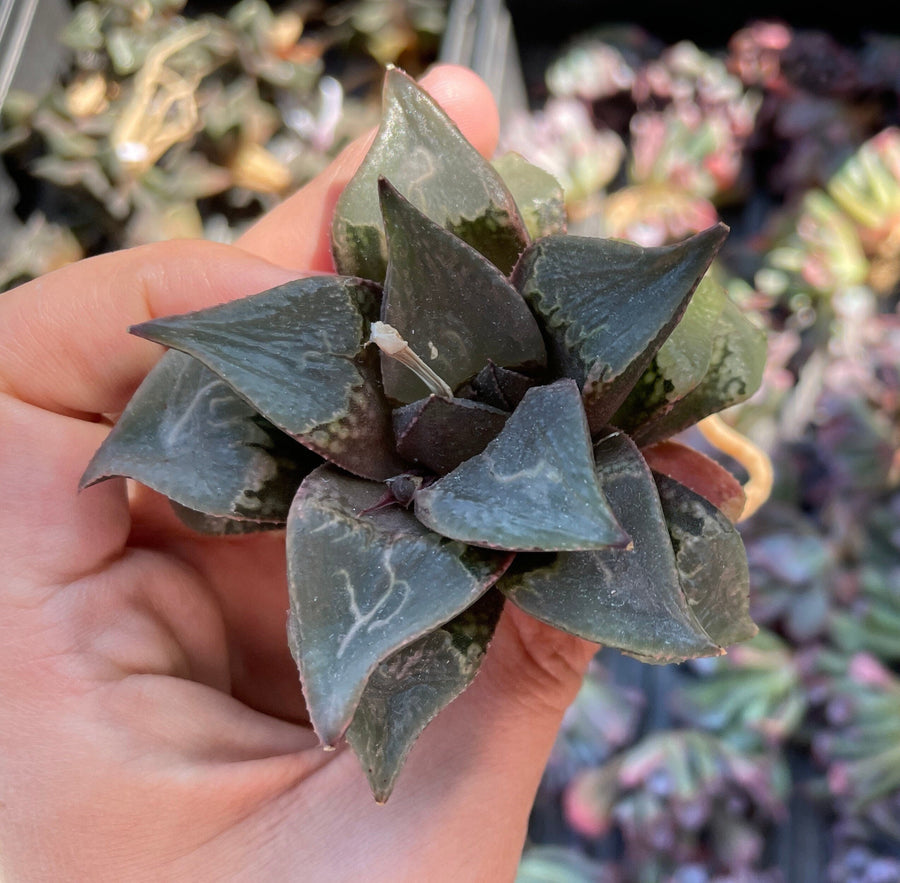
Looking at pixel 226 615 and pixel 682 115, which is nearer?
pixel 226 615

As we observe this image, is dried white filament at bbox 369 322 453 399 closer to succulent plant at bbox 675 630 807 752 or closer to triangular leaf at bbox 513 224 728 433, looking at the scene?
triangular leaf at bbox 513 224 728 433

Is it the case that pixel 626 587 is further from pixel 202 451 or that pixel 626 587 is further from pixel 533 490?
pixel 202 451

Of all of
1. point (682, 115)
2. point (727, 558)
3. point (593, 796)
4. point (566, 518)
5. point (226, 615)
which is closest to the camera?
point (566, 518)

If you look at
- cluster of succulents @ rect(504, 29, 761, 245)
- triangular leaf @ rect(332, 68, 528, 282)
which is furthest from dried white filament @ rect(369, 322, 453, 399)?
cluster of succulents @ rect(504, 29, 761, 245)

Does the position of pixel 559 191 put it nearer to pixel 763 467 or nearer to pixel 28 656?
pixel 763 467

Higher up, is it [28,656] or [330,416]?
[330,416]

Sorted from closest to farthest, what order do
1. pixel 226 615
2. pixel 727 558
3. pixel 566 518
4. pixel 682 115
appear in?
pixel 566 518
pixel 727 558
pixel 226 615
pixel 682 115

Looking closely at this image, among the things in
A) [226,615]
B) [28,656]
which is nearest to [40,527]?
[28,656]
